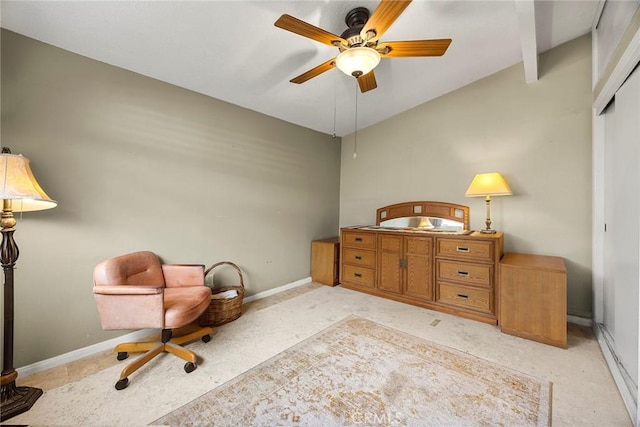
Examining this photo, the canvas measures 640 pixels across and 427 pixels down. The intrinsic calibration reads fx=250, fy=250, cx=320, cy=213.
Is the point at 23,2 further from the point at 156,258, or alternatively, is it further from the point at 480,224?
the point at 480,224

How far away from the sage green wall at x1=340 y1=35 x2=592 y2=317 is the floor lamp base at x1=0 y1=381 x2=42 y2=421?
4.06 metres

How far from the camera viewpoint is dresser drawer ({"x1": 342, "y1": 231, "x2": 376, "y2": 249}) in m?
3.53

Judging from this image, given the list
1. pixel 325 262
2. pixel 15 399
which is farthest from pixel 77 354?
pixel 325 262

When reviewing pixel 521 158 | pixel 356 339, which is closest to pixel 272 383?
pixel 356 339

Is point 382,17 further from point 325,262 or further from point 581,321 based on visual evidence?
point 581,321

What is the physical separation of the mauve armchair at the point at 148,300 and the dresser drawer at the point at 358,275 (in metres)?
2.06

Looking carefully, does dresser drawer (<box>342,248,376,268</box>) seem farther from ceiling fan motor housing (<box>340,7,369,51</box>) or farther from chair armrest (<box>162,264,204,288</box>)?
ceiling fan motor housing (<box>340,7,369,51</box>)

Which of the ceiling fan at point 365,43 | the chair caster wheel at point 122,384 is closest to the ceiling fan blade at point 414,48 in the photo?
the ceiling fan at point 365,43

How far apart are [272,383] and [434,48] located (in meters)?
2.59

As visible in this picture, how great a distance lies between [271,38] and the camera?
7.09ft

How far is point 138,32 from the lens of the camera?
194 centimetres

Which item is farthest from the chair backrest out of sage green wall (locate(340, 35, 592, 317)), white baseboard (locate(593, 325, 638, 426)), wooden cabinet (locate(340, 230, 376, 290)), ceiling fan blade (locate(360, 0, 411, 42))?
white baseboard (locate(593, 325, 638, 426))

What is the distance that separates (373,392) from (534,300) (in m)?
1.75

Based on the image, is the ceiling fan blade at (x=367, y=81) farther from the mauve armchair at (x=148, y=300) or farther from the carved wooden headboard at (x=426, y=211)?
the mauve armchair at (x=148, y=300)
